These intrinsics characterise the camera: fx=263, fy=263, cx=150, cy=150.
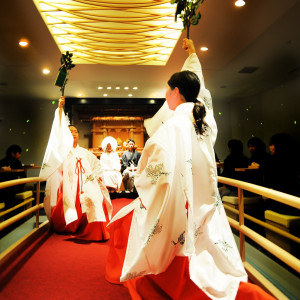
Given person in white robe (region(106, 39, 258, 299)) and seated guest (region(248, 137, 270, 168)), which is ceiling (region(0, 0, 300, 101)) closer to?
seated guest (region(248, 137, 270, 168))

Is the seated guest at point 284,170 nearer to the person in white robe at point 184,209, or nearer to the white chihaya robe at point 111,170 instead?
the person in white robe at point 184,209

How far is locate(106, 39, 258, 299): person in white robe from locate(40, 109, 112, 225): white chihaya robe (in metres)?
1.72

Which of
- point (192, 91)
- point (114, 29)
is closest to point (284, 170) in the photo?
point (192, 91)

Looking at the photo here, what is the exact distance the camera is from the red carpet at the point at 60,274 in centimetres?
183

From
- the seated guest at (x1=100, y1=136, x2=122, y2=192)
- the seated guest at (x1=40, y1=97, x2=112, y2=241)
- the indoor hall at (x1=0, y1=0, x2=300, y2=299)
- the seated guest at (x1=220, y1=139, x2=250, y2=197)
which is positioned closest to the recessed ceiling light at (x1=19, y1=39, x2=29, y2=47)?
the indoor hall at (x1=0, y1=0, x2=300, y2=299)

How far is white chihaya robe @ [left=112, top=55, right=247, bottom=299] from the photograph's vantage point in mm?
1366

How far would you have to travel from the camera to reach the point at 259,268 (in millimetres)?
2389

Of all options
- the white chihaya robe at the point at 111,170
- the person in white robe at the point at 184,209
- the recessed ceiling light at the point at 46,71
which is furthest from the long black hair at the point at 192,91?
the recessed ceiling light at the point at 46,71

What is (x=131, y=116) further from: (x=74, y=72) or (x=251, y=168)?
(x=251, y=168)

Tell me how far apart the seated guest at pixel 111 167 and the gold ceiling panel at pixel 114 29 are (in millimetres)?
2154

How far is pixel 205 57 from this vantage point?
582 centimetres

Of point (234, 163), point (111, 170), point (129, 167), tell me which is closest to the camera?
point (234, 163)

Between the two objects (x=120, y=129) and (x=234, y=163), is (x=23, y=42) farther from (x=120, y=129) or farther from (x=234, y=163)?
(x=120, y=129)

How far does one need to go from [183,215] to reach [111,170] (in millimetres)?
5594
